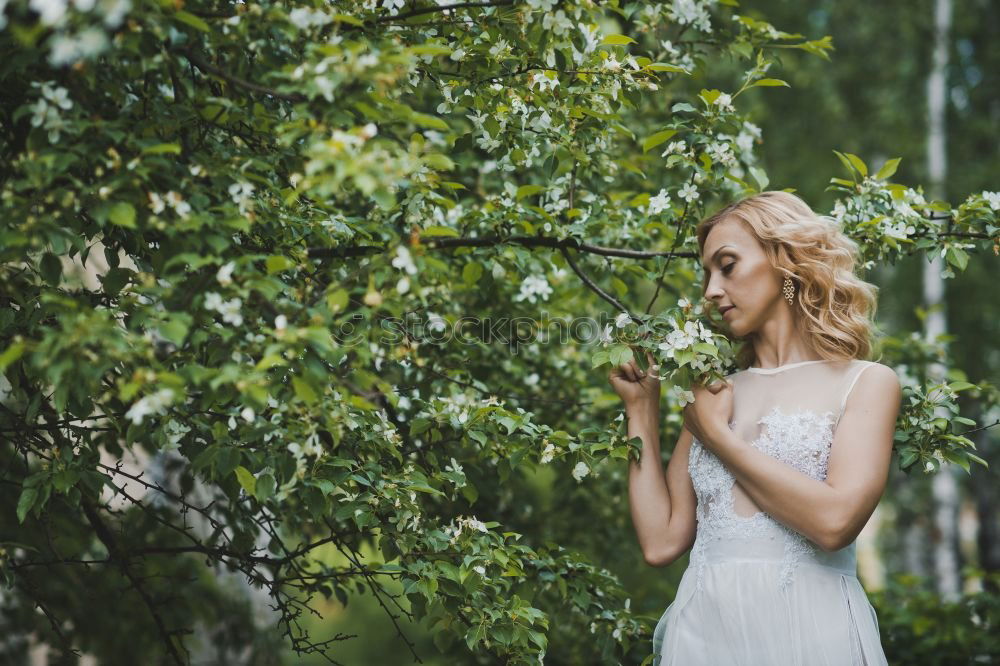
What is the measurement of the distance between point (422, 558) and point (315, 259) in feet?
3.20

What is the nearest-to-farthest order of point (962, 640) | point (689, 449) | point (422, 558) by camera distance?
point (422, 558) → point (689, 449) → point (962, 640)

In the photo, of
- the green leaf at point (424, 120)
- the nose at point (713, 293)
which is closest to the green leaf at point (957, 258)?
the nose at point (713, 293)

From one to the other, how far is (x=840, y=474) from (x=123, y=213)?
177cm

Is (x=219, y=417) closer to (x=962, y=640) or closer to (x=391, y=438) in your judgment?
(x=391, y=438)

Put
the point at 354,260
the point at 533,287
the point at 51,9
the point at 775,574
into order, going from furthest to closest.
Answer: the point at 533,287
the point at 354,260
the point at 775,574
the point at 51,9

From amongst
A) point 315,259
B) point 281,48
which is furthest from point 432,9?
point 315,259

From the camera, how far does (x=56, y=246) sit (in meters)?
1.78

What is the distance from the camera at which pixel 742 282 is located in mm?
2438

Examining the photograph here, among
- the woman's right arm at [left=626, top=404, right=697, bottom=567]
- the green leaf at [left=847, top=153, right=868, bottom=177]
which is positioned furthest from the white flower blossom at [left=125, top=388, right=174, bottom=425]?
the green leaf at [left=847, top=153, right=868, bottom=177]

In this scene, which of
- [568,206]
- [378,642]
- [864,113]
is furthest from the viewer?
[378,642]

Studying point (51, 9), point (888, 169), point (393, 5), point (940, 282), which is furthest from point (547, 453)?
point (940, 282)

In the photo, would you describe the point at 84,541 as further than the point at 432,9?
Yes

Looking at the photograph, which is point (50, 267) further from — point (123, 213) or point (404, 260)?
point (404, 260)

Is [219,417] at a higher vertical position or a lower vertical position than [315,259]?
lower
